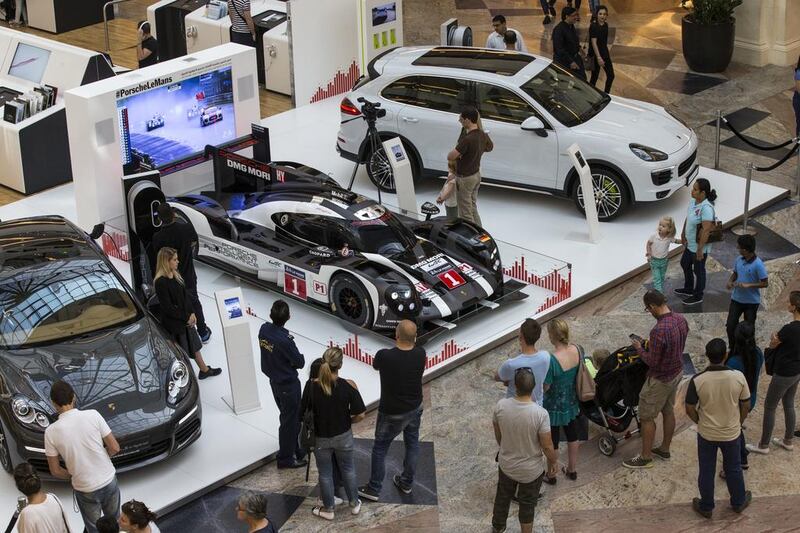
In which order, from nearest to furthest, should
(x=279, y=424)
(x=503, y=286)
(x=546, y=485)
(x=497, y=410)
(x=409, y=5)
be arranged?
(x=497, y=410) → (x=546, y=485) → (x=279, y=424) → (x=503, y=286) → (x=409, y=5)

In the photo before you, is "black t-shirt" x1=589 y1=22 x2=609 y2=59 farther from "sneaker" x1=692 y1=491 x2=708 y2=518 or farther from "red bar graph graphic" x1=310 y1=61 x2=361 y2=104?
"sneaker" x1=692 y1=491 x2=708 y2=518

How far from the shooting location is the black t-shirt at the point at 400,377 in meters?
8.39

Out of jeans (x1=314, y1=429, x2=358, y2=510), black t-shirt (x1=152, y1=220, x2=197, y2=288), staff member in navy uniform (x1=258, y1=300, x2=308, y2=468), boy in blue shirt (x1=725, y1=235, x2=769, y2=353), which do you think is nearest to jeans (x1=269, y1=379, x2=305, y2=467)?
staff member in navy uniform (x1=258, y1=300, x2=308, y2=468)

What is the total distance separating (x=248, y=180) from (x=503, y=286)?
316 centimetres

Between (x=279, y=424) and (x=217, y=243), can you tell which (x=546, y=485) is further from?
(x=217, y=243)

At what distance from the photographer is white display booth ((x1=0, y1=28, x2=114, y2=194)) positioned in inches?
571

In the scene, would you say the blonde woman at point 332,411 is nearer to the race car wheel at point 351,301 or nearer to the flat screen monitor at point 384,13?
the race car wheel at point 351,301

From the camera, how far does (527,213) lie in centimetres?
1384

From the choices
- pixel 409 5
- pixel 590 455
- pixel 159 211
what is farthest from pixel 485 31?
pixel 590 455

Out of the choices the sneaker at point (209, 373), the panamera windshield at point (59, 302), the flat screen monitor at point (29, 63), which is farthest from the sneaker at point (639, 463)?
the flat screen monitor at point (29, 63)

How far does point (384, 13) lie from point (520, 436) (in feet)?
35.7

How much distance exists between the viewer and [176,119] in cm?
1366

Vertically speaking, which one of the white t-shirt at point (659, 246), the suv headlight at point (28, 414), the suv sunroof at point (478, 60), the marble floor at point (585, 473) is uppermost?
the suv sunroof at point (478, 60)

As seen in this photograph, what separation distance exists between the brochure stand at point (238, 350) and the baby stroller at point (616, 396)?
2.71 metres
